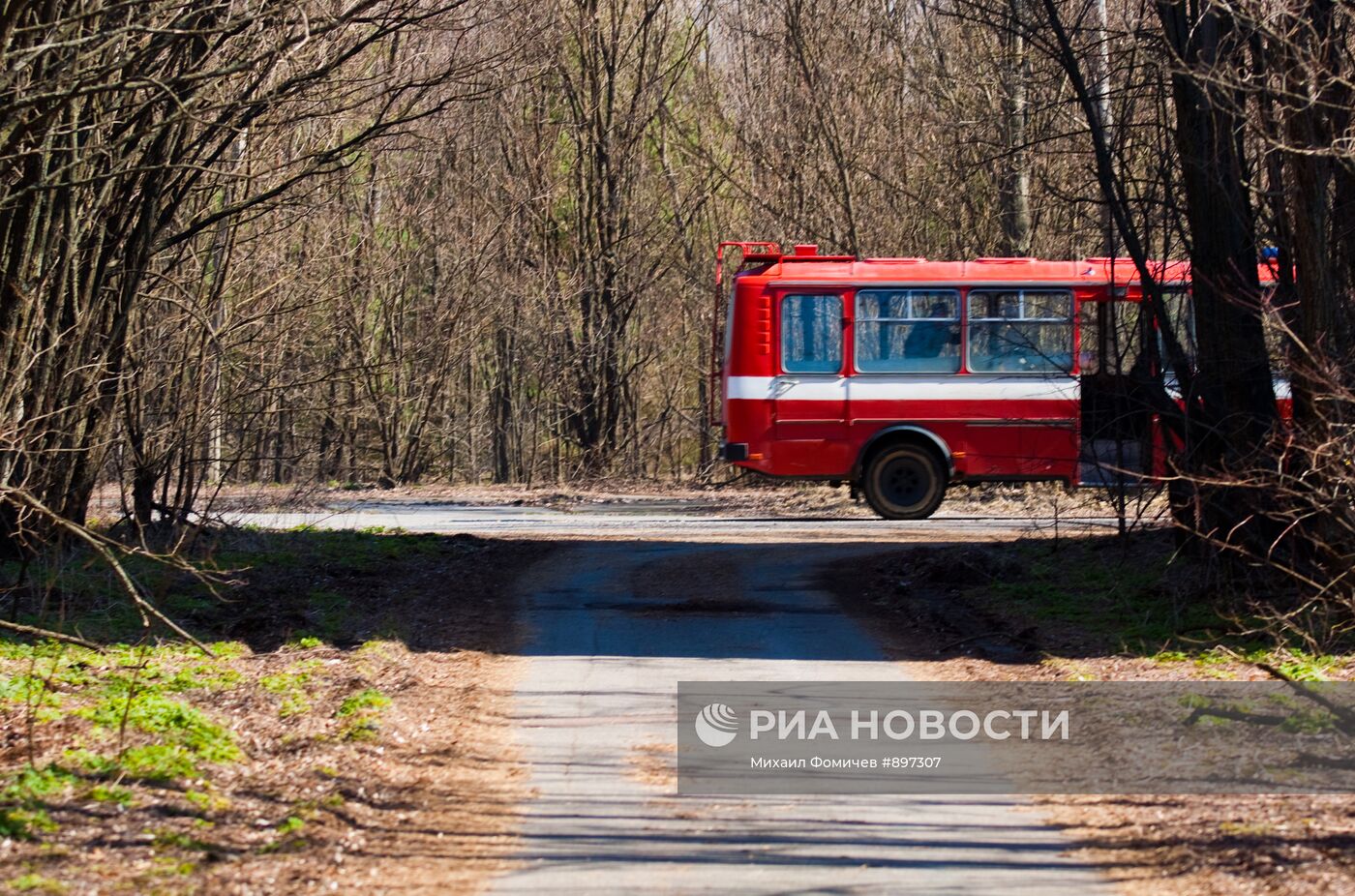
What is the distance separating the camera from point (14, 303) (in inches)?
398

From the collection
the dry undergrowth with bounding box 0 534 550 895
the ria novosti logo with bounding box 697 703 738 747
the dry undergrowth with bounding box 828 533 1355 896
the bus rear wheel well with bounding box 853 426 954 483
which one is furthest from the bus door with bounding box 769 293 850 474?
the ria novosti logo with bounding box 697 703 738 747

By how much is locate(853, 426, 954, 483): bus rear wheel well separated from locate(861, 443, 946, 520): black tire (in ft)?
0.14

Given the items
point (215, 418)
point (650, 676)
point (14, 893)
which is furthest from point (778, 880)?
point (215, 418)

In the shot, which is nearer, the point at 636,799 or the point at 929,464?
the point at 636,799

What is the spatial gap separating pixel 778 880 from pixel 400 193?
25181 millimetres

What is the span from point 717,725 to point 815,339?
1202cm

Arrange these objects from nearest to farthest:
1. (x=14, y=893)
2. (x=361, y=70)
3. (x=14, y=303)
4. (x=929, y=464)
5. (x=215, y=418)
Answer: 1. (x=14, y=893)
2. (x=14, y=303)
3. (x=215, y=418)
4. (x=361, y=70)
5. (x=929, y=464)

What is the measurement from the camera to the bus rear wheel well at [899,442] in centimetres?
1927

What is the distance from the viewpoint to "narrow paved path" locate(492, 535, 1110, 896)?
532cm

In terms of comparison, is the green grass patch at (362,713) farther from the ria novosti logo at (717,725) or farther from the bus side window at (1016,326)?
the bus side window at (1016,326)

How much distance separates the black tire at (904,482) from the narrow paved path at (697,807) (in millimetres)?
7653

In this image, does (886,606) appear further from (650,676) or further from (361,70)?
(361,70)

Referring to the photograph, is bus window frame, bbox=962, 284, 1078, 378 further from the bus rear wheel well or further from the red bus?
the bus rear wheel well

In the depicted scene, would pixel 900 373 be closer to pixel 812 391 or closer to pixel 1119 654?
pixel 812 391
